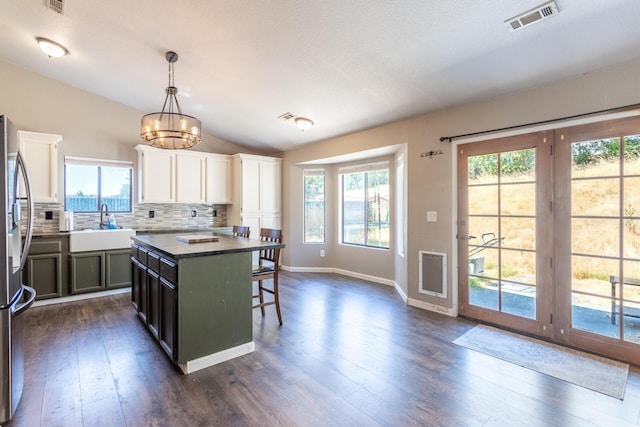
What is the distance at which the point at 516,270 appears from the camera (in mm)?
3107

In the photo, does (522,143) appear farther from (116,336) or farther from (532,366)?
(116,336)

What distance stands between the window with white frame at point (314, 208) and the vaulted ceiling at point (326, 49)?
5.22 feet

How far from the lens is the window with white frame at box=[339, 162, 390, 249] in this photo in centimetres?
510

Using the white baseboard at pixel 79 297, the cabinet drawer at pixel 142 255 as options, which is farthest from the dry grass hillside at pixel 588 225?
the white baseboard at pixel 79 297

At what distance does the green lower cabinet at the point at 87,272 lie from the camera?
4.09m

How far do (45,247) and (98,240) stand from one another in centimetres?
55

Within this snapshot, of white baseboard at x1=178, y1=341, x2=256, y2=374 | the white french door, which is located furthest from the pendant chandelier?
the white french door

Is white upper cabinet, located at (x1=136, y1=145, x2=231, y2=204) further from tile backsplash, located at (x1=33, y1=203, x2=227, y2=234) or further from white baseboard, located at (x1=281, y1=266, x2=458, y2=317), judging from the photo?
white baseboard, located at (x1=281, y1=266, x2=458, y2=317)

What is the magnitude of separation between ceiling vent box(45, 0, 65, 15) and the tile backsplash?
108 inches

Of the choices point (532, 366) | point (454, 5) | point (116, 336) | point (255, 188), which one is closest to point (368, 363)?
point (532, 366)

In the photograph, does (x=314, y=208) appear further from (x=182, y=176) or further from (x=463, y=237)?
(x=463, y=237)

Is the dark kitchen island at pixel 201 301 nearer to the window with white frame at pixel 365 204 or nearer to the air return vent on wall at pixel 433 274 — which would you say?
the air return vent on wall at pixel 433 274

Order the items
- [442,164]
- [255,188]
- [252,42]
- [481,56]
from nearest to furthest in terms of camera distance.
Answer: [481,56] → [252,42] → [442,164] → [255,188]

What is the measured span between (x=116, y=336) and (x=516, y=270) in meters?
4.01
